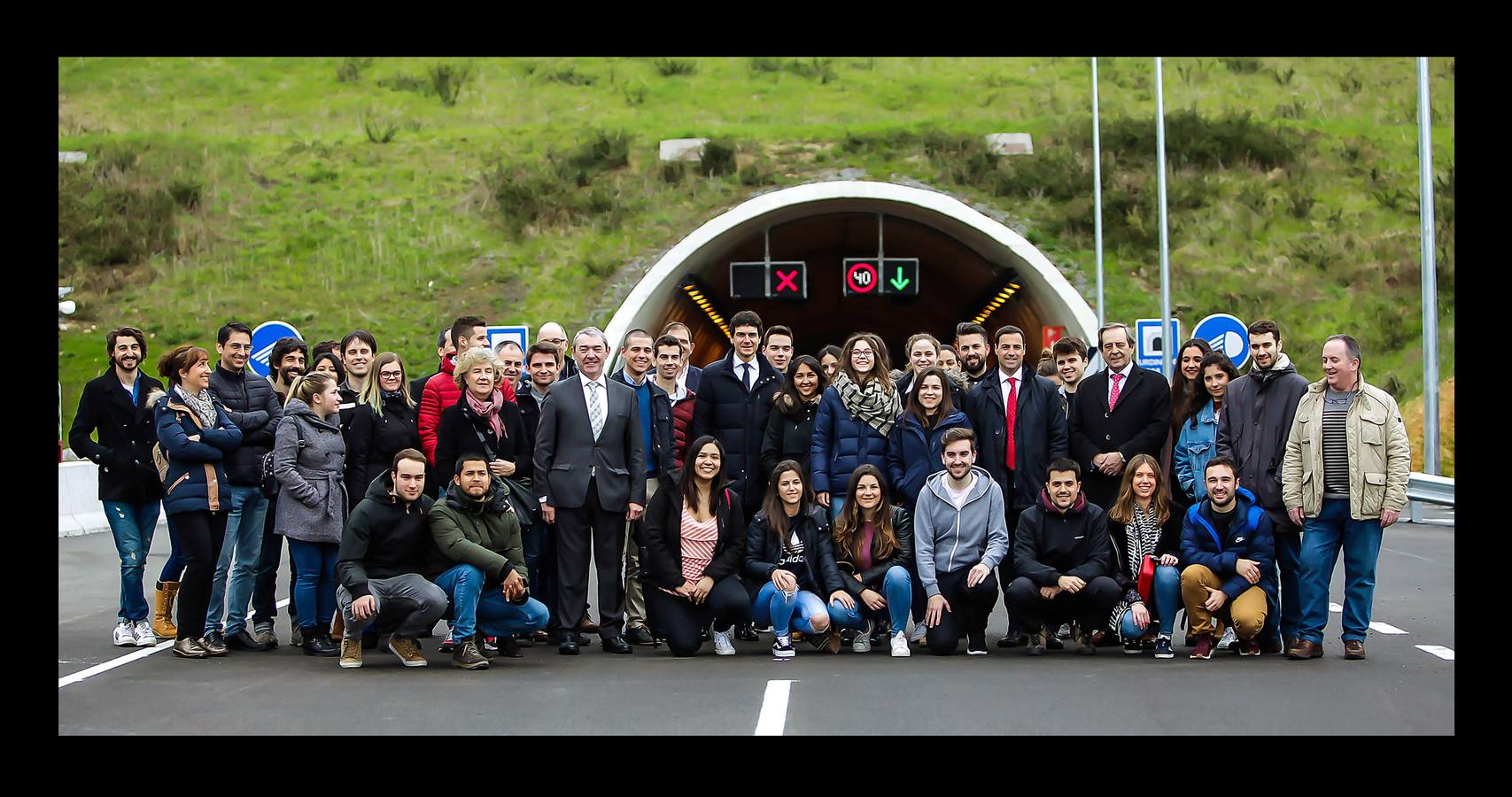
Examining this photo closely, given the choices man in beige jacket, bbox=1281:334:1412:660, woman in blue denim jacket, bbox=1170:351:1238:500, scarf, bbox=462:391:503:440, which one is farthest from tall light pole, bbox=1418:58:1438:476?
scarf, bbox=462:391:503:440

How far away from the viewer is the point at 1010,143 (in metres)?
40.3

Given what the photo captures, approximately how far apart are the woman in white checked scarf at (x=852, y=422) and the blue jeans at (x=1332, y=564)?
281cm

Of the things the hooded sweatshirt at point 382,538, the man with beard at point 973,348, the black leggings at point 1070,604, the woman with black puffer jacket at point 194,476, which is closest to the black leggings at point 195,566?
the woman with black puffer jacket at point 194,476

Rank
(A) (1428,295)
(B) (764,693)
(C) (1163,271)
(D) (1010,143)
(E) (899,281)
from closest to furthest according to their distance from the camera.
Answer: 1. (B) (764,693)
2. (A) (1428,295)
3. (E) (899,281)
4. (C) (1163,271)
5. (D) (1010,143)

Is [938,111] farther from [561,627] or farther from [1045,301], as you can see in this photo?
[561,627]

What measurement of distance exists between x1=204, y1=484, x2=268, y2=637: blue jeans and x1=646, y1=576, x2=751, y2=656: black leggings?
8.74 ft

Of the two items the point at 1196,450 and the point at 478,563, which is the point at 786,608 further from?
the point at 1196,450

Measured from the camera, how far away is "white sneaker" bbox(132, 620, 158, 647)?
10.8 meters

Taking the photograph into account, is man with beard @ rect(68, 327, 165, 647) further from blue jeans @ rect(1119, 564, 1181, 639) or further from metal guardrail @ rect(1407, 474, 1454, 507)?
metal guardrail @ rect(1407, 474, 1454, 507)

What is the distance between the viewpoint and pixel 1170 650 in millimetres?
10125

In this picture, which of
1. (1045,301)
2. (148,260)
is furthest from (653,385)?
(148,260)

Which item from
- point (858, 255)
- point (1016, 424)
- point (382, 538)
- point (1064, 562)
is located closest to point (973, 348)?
point (1016, 424)

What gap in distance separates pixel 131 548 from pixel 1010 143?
32.2 m
